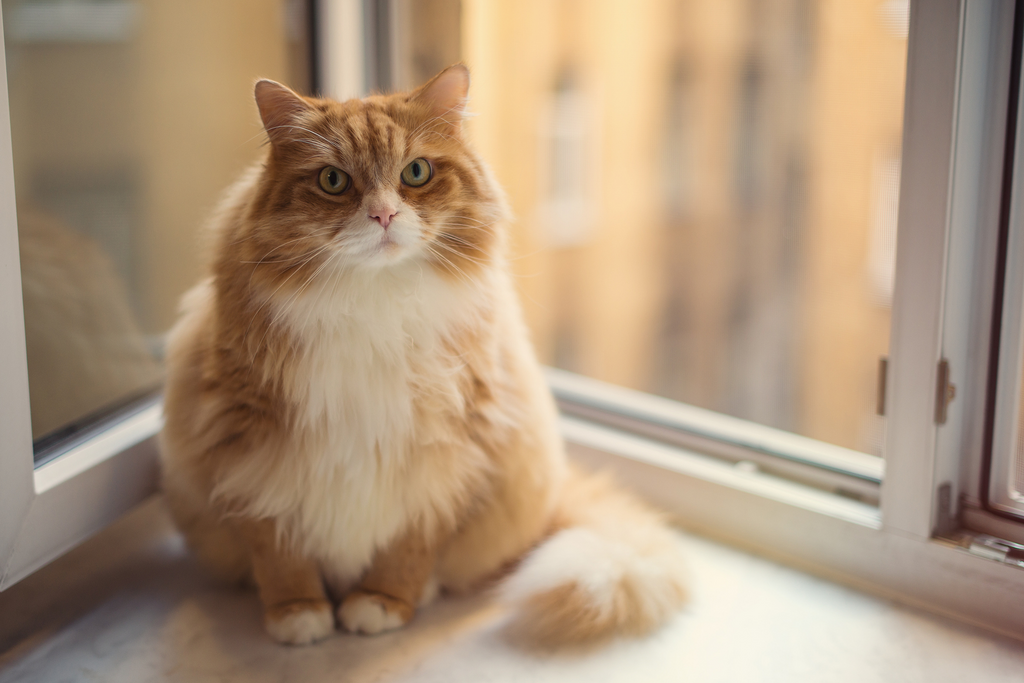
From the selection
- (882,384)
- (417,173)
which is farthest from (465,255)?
(882,384)

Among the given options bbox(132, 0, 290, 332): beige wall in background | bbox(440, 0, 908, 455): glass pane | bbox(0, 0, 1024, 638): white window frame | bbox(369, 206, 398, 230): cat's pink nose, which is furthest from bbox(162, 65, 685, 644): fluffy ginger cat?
bbox(440, 0, 908, 455): glass pane

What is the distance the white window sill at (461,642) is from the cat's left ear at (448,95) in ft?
2.61

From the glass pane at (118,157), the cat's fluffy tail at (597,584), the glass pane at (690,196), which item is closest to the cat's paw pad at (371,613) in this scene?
the cat's fluffy tail at (597,584)

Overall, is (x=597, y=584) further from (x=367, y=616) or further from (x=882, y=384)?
(x=882, y=384)

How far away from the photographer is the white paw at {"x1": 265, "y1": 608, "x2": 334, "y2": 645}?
1132 mm

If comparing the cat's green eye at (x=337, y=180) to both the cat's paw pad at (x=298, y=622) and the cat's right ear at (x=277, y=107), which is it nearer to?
the cat's right ear at (x=277, y=107)

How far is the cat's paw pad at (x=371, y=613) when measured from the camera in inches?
45.9

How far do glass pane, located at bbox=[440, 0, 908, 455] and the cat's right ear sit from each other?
6.49 ft

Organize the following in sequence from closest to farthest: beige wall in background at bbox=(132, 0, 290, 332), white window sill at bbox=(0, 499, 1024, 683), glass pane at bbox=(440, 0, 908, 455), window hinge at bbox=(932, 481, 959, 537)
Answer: white window sill at bbox=(0, 499, 1024, 683) < window hinge at bbox=(932, 481, 959, 537) < beige wall in background at bbox=(132, 0, 290, 332) < glass pane at bbox=(440, 0, 908, 455)

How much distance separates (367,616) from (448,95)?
2.63 ft

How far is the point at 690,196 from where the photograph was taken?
21.4 feet

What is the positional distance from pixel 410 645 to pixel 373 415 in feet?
1.23

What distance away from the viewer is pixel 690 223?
22.1 ft

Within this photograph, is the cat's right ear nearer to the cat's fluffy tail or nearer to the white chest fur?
the white chest fur
